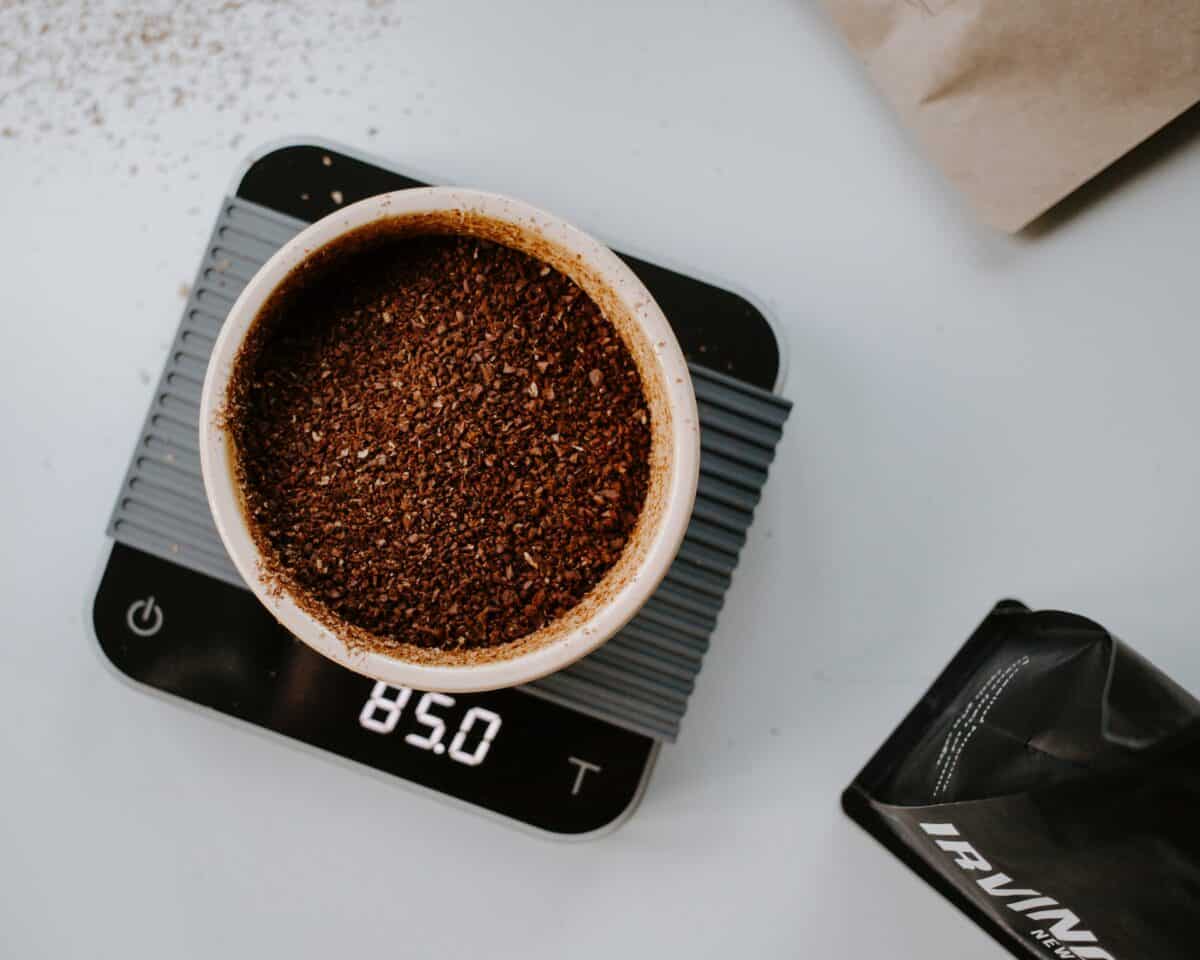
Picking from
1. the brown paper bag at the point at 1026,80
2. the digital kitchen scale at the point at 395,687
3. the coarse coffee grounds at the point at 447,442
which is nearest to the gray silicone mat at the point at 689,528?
the digital kitchen scale at the point at 395,687

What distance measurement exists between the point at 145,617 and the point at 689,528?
430mm

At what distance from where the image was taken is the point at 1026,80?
75 cm

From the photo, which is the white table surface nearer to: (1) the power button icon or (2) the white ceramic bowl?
(1) the power button icon

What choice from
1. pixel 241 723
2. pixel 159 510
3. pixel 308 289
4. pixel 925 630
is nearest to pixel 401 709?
pixel 241 723

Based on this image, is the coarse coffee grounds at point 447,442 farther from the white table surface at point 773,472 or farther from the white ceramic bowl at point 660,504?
the white table surface at point 773,472

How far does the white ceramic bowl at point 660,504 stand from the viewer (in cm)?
53

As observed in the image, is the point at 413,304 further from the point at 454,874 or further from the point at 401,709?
the point at 454,874

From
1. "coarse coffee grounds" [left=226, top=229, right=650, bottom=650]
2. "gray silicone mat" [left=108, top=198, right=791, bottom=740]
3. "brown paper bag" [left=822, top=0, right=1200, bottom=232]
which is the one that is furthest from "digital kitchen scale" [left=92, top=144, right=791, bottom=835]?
"brown paper bag" [left=822, top=0, right=1200, bottom=232]

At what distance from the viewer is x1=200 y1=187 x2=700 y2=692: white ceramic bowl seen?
535 millimetres

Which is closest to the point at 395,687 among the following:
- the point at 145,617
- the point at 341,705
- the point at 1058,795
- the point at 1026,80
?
the point at 341,705

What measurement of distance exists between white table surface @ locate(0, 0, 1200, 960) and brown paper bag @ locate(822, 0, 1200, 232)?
0.04 m

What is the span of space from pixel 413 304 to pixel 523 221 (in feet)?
0.31

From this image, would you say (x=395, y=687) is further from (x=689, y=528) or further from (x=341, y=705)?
(x=689, y=528)

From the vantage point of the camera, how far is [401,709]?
0.73m
